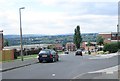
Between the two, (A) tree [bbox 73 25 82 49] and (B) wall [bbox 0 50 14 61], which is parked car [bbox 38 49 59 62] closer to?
(B) wall [bbox 0 50 14 61]

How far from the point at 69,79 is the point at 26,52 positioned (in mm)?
56334

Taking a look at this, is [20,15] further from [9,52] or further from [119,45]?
[119,45]

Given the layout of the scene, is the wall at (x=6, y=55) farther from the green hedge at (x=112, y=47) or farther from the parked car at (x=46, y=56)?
the green hedge at (x=112, y=47)

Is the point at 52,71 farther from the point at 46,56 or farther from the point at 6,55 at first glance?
the point at 6,55

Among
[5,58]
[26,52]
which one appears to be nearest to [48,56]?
[5,58]

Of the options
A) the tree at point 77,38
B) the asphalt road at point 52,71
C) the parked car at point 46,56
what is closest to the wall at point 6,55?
the parked car at point 46,56

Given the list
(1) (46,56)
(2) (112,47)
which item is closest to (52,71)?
(1) (46,56)

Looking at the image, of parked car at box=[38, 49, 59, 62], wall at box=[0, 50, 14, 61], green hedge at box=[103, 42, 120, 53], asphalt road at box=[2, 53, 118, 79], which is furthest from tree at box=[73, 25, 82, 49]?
asphalt road at box=[2, 53, 118, 79]

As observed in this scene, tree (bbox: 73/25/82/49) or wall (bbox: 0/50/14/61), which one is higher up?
tree (bbox: 73/25/82/49)

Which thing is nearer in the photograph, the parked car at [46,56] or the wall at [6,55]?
the parked car at [46,56]

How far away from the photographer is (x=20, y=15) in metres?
38.6

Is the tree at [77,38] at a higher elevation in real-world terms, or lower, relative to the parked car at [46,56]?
higher

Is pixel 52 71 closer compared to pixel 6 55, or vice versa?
pixel 52 71

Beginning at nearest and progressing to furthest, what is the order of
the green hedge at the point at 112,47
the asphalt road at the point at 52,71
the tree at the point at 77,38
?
the asphalt road at the point at 52,71, the green hedge at the point at 112,47, the tree at the point at 77,38
